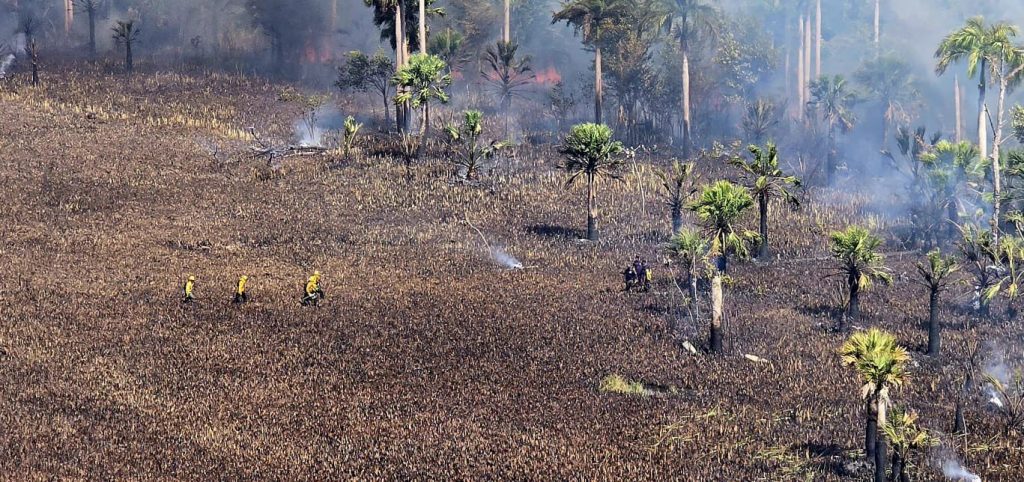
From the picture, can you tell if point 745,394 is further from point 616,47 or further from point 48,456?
point 616,47

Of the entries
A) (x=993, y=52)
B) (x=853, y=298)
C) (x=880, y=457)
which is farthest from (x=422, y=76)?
(x=880, y=457)

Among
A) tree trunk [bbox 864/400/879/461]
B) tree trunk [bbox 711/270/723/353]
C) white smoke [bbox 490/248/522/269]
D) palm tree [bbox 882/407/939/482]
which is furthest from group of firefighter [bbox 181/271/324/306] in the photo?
palm tree [bbox 882/407/939/482]

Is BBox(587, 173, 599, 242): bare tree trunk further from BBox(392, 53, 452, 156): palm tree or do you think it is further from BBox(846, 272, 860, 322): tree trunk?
BBox(846, 272, 860, 322): tree trunk

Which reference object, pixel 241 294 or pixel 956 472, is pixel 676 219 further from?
pixel 956 472

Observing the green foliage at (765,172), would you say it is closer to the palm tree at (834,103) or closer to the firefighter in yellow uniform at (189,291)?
the firefighter in yellow uniform at (189,291)

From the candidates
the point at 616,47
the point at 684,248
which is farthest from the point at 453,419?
the point at 616,47

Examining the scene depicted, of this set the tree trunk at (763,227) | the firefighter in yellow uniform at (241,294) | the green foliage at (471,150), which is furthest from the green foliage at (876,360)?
the green foliage at (471,150)
